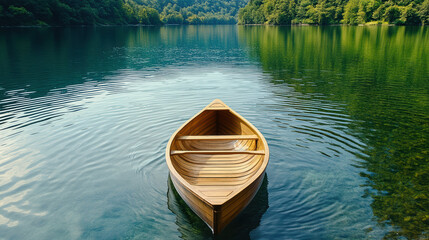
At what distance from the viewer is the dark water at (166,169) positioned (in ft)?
23.7

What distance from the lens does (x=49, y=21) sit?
103 meters

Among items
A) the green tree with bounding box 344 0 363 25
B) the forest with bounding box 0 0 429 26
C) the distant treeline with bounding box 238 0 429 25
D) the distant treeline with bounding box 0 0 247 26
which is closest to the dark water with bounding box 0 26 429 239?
the distant treeline with bounding box 0 0 247 26

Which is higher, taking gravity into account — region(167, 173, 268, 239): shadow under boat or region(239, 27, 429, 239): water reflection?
region(239, 27, 429, 239): water reflection

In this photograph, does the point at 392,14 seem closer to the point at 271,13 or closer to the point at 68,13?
the point at 271,13

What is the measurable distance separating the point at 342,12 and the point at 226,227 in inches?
5783

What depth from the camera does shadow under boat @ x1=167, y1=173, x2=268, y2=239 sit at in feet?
22.2

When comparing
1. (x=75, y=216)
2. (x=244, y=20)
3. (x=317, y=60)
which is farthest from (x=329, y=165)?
(x=244, y=20)

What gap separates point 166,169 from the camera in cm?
978

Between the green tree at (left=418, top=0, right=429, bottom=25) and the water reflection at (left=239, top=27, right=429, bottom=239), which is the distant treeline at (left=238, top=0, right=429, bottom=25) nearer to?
the green tree at (left=418, top=0, right=429, bottom=25)

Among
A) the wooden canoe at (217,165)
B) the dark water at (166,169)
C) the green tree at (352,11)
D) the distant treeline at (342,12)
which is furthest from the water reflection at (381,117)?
the green tree at (352,11)

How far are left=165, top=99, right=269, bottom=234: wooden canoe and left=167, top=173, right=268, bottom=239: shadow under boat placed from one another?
57 centimetres

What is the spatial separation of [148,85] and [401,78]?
64.5 feet

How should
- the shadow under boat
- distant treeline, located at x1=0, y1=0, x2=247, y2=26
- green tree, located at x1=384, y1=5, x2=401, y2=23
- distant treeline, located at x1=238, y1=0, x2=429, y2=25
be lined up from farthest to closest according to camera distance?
1. green tree, located at x1=384, y1=5, x2=401, y2=23
2. distant treeline, located at x1=238, y1=0, x2=429, y2=25
3. distant treeline, located at x1=0, y1=0, x2=247, y2=26
4. the shadow under boat

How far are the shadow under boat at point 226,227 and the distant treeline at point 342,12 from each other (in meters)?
114
